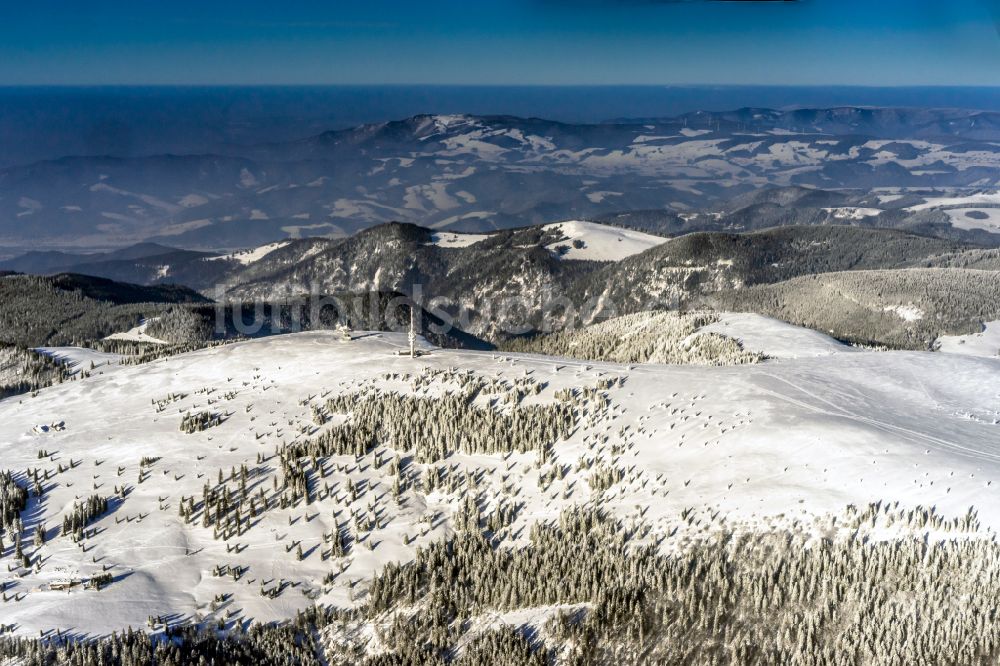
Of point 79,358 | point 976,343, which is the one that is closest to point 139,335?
point 79,358

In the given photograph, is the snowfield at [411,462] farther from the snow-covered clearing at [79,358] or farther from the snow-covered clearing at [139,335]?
the snow-covered clearing at [139,335]

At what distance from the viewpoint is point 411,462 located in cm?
5112

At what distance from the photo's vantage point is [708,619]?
3350cm

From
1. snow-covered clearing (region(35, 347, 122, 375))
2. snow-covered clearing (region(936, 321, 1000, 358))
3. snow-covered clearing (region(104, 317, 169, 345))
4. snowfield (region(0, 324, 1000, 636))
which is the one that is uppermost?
snowfield (region(0, 324, 1000, 636))

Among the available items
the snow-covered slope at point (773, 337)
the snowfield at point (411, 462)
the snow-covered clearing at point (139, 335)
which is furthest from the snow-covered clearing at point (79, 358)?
the snow-covered slope at point (773, 337)

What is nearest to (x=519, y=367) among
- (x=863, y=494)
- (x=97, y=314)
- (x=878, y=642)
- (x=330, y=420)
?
(x=330, y=420)

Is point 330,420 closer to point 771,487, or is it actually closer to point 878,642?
point 771,487

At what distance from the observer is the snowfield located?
39312 millimetres

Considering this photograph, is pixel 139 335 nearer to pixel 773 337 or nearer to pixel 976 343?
pixel 773 337

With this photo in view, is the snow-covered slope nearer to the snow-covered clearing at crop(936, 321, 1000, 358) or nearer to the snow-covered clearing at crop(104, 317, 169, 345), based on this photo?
the snow-covered clearing at crop(936, 321, 1000, 358)

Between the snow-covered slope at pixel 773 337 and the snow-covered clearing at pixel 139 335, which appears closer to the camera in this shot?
the snow-covered slope at pixel 773 337

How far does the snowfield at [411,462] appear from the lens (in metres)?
39.3

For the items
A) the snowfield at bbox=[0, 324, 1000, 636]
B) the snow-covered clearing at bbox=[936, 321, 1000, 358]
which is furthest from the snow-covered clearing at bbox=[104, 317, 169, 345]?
the snow-covered clearing at bbox=[936, 321, 1000, 358]

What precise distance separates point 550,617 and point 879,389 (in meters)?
33.7
